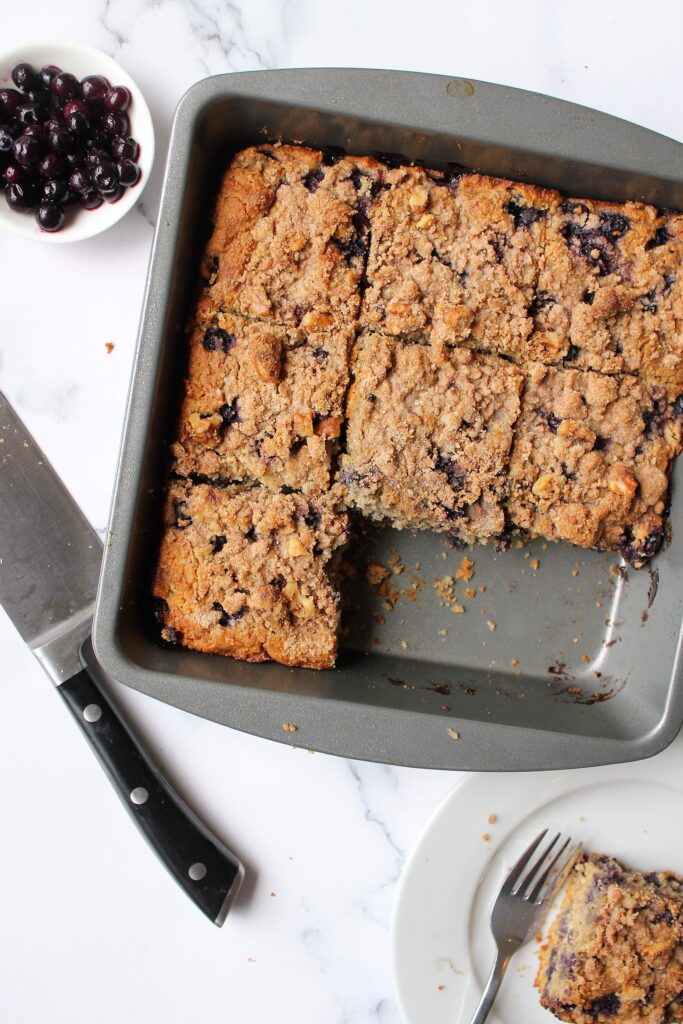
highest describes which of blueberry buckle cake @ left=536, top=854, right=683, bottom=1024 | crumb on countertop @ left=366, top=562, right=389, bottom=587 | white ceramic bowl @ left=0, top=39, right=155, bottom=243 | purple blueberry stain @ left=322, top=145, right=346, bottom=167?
white ceramic bowl @ left=0, top=39, right=155, bottom=243

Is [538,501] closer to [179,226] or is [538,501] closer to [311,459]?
[311,459]

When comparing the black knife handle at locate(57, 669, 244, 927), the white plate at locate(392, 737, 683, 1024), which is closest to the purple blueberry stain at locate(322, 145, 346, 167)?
the black knife handle at locate(57, 669, 244, 927)

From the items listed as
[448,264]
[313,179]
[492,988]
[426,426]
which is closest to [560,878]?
[492,988]

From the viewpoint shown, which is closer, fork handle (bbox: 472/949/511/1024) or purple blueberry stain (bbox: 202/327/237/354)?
purple blueberry stain (bbox: 202/327/237/354)

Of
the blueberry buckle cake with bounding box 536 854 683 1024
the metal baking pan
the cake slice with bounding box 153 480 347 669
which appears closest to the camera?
the metal baking pan

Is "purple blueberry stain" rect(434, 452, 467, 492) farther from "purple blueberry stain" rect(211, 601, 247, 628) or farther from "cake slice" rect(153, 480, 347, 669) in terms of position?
"purple blueberry stain" rect(211, 601, 247, 628)

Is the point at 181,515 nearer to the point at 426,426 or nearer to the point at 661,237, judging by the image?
the point at 426,426

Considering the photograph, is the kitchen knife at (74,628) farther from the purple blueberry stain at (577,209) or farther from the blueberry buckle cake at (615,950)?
the purple blueberry stain at (577,209)
